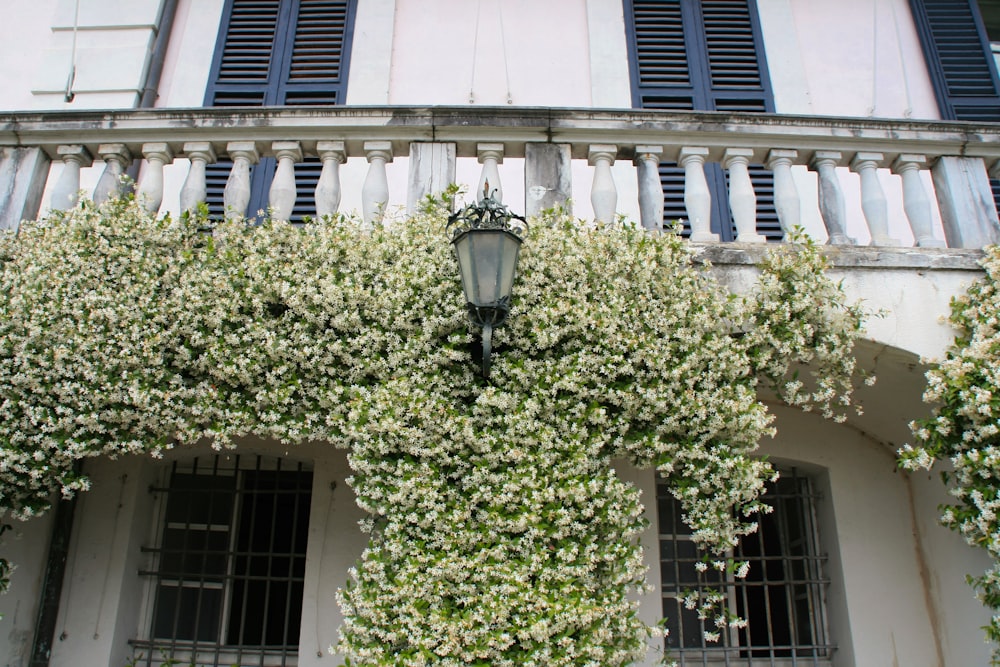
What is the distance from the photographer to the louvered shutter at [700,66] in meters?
6.34

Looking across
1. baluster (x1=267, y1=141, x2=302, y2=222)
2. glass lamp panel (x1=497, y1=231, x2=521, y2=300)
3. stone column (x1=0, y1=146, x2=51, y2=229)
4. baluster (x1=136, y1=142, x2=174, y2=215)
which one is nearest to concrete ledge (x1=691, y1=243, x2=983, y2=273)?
glass lamp panel (x1=497, y1=231, x2=521, y2=300)

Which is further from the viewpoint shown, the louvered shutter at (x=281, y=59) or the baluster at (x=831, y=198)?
the louvered shutter at (x=281, y=59)

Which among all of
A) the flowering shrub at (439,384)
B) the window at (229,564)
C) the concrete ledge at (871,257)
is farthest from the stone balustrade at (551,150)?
the window at (229,564)

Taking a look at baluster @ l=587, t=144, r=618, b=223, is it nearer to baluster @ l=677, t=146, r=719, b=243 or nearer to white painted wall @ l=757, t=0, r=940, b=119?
baluster @ l=677, t=146, r=719, b=243

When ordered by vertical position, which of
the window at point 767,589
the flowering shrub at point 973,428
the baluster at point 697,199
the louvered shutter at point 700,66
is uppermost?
the louvered shutter at point 700,66

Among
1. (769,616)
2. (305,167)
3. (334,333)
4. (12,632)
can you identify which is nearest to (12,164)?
(305,167)

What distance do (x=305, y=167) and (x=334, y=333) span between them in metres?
2.98

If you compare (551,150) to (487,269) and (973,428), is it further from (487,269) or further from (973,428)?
(973,428)

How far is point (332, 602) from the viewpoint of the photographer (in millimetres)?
4988

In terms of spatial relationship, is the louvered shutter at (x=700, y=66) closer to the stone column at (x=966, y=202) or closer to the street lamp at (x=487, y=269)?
the stone column at (x=966, y=202)

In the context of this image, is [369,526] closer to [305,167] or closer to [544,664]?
[544,664]

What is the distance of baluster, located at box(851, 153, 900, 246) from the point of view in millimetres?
4484

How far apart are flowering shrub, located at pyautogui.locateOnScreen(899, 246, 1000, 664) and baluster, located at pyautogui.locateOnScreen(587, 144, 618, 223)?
1.92m

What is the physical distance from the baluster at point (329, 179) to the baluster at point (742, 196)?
7.67 feet
